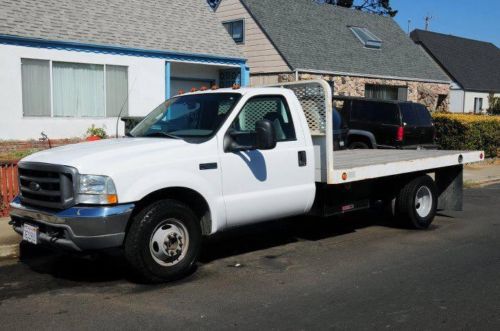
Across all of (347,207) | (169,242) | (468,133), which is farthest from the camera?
(468,133)

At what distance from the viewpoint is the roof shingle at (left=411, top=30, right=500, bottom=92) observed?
36188 millimetres

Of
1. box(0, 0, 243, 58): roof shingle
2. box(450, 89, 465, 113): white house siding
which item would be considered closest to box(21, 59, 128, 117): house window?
box(0, 0, 243, 58): roof shingle

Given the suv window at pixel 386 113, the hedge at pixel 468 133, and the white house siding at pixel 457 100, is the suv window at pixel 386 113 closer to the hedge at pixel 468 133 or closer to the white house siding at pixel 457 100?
the hedge at pixel 468 133

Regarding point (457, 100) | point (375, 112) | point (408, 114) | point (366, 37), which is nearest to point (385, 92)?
point (366, 37)

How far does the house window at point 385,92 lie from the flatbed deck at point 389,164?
15937 mm

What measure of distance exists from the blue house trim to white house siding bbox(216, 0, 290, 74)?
4.11m

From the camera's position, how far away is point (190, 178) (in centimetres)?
589

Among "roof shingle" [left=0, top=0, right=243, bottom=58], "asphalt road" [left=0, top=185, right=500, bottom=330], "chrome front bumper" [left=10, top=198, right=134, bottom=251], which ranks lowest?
"asphalt road" [left=0, top=185, right=500, bottom=330]

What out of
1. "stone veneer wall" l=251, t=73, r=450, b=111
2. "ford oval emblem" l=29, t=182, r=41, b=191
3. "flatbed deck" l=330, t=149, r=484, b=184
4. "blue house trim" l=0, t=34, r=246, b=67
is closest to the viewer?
"ford oval emblem" l=29, t=182, r=41, b=191

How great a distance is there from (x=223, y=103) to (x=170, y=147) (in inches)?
39.5

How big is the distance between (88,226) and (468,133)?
16.3 m

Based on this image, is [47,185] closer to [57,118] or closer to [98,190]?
[98,190]

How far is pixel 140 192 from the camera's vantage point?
18.1ft

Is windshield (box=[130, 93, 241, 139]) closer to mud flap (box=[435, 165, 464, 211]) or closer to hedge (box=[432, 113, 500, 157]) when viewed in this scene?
mud flap (box=[435, 165, 464, 211])
